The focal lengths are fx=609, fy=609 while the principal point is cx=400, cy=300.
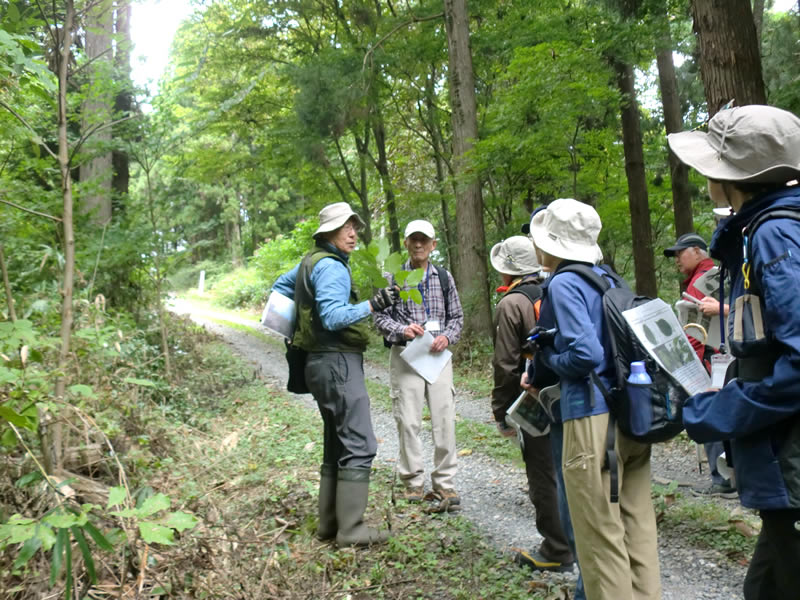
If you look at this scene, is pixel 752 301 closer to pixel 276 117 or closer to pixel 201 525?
pixel 201 525

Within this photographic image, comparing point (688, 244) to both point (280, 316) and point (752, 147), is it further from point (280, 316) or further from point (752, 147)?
point (280, 316)

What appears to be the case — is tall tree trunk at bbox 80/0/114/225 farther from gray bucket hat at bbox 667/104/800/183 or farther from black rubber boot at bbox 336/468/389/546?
gray bucket hat at bbox 667/104/800/183

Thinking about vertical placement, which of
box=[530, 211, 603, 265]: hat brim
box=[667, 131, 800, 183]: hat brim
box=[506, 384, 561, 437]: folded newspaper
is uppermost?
box=[667, 131, 800, 183]: hat brim

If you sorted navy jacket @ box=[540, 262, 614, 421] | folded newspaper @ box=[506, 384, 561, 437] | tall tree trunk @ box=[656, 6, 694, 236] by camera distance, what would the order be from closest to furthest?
navy jacket @ box=[540, 262, 614, 421], folded newspaper @ box=[506, 384, 561, 437], tall tree trunk @ box=[656, 6, 694, 236]

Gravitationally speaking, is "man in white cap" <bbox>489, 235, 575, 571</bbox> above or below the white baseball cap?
below

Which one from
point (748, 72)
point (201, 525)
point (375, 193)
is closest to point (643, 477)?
point (201, 525)

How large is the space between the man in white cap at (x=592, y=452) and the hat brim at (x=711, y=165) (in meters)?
0.66

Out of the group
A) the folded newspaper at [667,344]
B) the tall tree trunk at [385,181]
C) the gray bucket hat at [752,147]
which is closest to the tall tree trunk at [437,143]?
the tall tree trunk at [385,181]

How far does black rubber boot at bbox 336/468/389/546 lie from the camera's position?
4254 mm

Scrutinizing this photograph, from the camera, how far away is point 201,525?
3736mm

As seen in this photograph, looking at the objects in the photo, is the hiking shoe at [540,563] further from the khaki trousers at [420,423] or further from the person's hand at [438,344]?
the person's hand at [438,344]

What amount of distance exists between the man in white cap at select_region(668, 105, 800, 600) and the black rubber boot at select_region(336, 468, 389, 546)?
2558 mm

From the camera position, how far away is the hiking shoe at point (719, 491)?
525 cm

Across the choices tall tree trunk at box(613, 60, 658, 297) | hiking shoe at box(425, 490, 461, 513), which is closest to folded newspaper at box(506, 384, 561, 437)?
hiking shoe at box(425, 490, 461, 513)
